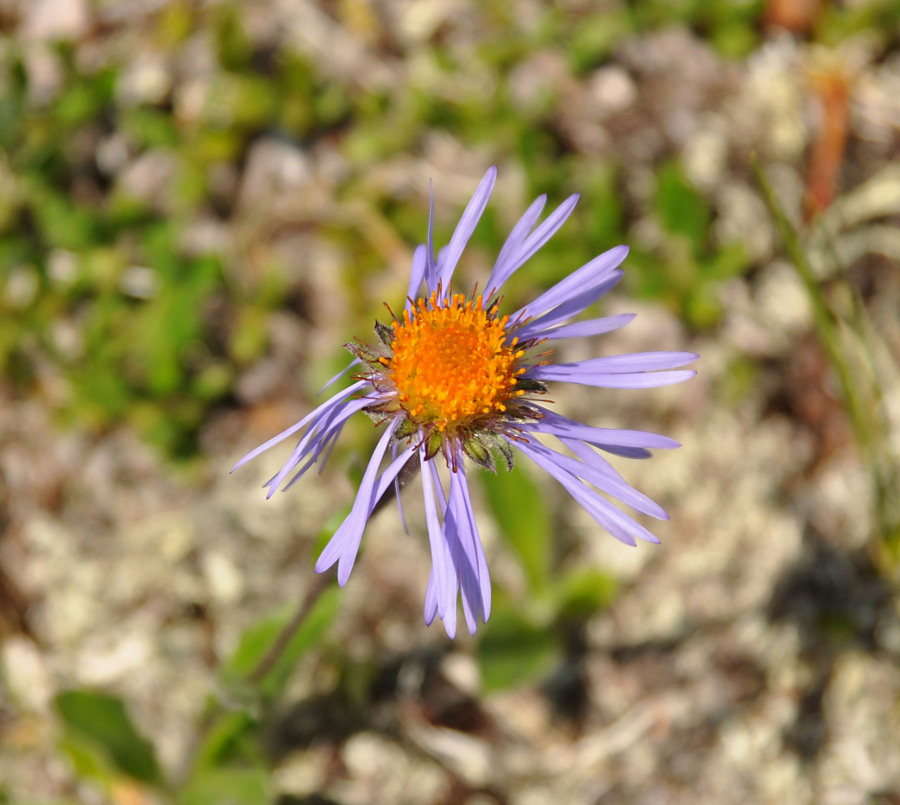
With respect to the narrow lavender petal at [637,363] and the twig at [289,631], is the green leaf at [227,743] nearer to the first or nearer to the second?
the twig at [289,631]

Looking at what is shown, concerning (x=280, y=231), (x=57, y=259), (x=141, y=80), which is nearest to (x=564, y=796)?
(x=280, y=231)

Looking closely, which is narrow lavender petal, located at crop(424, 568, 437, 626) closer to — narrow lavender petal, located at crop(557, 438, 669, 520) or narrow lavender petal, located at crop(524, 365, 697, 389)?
narrow lavender petal, located at crop(557, 438, 669, 520)

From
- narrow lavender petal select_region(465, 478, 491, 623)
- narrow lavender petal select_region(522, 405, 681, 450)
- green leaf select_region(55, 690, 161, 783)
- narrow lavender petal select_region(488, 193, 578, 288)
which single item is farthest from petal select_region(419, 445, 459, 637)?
green leaf select_region(55, 690, 161, 783)

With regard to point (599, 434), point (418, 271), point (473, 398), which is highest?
point (418, 271)

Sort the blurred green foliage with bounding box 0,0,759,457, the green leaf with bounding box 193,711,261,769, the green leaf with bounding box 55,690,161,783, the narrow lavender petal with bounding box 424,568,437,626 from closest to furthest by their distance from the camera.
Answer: the narrow lavender petal with bounding box 424,568,437,626 < the green leaf with bounding box 193,711,261,769 < the green leaf with bounding box 55,690,161,783 < the blurred green foliage with bounding box 0,0,759,457

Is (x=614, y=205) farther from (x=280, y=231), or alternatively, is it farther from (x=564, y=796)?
(x=564, y=796)

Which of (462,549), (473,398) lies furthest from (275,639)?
(473,398)

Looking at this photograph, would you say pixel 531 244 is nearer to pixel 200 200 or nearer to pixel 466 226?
pixel 466 226
